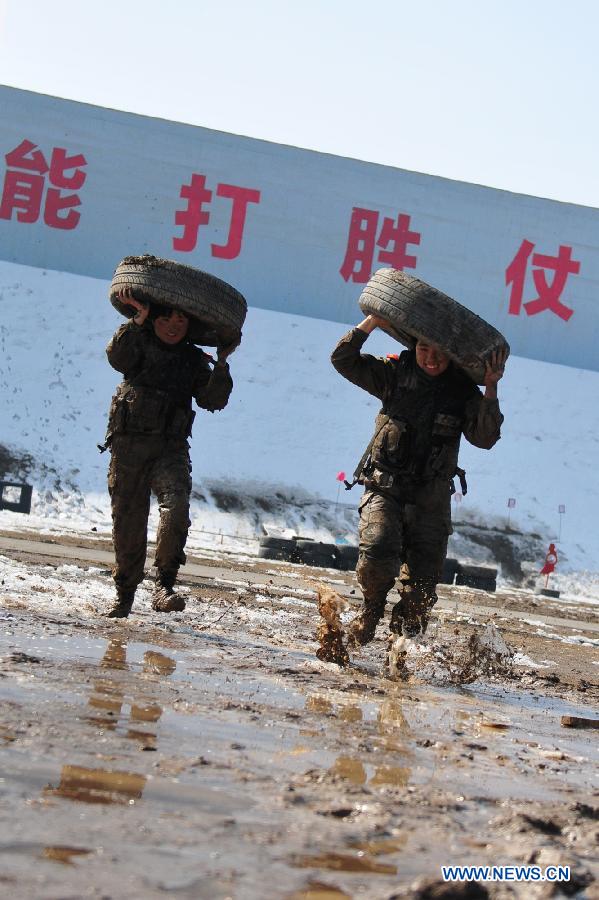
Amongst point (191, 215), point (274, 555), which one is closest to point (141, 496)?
point (274, 555)

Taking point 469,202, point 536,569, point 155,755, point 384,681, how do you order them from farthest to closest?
point 469,202, point 536,569, point 384,681, point 155,755

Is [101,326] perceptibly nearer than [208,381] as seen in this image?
No

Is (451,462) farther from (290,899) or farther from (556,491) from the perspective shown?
(556,491)

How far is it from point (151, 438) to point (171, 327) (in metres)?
0.56

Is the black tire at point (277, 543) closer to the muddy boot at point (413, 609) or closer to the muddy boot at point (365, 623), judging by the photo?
the muddy boot at point (413, 609)

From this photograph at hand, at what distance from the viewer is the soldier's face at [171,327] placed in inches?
240

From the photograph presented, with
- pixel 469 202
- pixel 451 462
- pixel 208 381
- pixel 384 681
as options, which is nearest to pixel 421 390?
pixel 451 462

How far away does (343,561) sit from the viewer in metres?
16.8

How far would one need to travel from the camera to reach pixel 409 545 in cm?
566

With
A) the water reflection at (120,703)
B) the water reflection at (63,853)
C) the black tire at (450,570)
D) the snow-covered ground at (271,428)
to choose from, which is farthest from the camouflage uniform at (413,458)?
the snow-covered ground at (271,428)

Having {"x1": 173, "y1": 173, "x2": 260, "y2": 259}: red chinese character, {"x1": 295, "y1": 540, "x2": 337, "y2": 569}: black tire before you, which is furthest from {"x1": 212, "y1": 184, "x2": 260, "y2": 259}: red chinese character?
{"x1": 295, "y1": 540, "x2": 337, "y2": 569}: black tire

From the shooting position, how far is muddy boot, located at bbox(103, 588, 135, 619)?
5.82 m

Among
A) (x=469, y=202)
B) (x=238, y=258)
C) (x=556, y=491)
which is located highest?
(x=469, y=202)

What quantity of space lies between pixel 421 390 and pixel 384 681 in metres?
1.56
